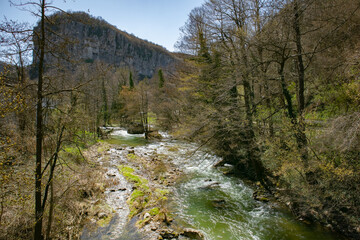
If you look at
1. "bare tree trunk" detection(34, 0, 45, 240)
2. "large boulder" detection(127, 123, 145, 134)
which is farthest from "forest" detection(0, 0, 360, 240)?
"large boulder" detection(127, 123, 145, 134)

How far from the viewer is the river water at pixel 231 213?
5.84 meters

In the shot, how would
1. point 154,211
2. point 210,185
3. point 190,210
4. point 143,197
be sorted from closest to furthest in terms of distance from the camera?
point 154,211, point 190,210, point 143,197, point 210,185

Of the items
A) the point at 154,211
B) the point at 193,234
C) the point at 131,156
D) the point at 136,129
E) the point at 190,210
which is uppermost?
the point at 136,129

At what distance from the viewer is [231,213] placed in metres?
7.11

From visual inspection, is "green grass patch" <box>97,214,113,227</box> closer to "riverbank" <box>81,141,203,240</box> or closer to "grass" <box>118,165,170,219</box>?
"riverbank" <box>81,141,203,240</box>

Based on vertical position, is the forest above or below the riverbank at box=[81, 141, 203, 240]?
above

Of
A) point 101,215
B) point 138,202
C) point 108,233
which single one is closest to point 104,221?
point 101,215

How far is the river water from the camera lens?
5.84 meters

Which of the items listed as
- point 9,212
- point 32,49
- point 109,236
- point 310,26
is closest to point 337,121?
point 310,26

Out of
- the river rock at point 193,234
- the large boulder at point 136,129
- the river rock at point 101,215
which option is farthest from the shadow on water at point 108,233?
the large boulder at point 136,129

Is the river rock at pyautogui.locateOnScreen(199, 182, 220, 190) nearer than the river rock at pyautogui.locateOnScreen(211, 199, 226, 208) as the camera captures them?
No

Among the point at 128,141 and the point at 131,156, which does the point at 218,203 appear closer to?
the point at 131,156

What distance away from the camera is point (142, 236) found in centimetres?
570

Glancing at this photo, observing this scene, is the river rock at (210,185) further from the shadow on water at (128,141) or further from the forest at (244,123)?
the shadow on water at (128,141)
